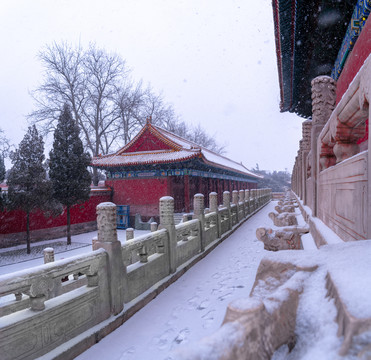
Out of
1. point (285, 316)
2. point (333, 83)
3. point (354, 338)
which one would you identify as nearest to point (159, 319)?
point (285, 316)

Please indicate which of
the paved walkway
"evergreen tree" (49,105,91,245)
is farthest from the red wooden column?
the paved walkway

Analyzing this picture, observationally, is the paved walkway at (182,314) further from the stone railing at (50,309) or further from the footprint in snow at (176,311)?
the stone railing at (50,309)

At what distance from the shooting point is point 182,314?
329cm

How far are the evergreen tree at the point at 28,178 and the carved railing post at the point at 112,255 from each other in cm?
778

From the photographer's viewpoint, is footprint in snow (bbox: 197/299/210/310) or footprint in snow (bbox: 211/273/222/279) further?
footprint in snow (bbox: 211/273/222/279)

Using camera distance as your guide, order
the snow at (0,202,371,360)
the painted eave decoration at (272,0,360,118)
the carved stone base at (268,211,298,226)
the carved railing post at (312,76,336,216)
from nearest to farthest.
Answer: the snow at (0,202,371,360)
the carved railing post at (312,76,336,216)
the painted eave decoration at (272,0,360,118)
the carved stone base at (268,211,298,226)

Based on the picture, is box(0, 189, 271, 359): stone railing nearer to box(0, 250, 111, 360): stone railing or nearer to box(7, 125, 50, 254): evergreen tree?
box(0, 250, 111, 360): stone railing

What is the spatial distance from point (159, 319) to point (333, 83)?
12.3 ft

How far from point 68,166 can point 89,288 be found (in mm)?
9718

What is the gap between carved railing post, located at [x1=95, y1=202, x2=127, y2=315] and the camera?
3.09 metres

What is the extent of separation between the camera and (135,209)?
15156 mm

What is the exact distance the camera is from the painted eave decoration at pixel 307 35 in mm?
3764

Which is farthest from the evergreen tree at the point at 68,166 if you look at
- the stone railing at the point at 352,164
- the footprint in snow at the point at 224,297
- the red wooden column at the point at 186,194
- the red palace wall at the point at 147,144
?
the stone railing at the point at 352,164

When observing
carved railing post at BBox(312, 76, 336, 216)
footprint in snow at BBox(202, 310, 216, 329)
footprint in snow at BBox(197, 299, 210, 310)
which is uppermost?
carved railing post at BBox(312, 76, 336, 216)
